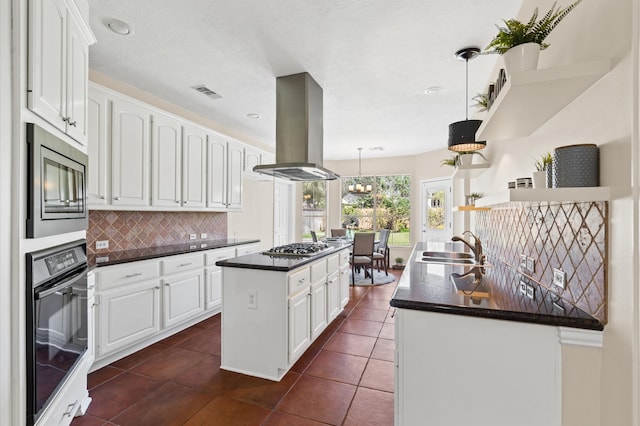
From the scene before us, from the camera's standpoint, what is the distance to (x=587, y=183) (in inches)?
46.9

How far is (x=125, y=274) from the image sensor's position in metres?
2.64

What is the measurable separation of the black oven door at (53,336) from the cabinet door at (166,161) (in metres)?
1.66

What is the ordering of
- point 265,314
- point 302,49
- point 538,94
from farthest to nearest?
point 302,49 < point 265,314 < point 538,94

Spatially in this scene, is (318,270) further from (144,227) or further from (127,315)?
(144,227)

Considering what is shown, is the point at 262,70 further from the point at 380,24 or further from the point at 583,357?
the point at 583,357

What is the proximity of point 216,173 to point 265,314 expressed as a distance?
2.36 m

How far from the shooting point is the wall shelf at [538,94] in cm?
113

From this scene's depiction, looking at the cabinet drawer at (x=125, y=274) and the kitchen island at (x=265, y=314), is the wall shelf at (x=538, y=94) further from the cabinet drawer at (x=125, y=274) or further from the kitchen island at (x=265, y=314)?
the cabinet drawer at (x=125, y=274)

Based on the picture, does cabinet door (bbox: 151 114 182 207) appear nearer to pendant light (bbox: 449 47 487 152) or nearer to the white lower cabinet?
the white lower cabinet

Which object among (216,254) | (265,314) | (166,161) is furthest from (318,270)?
(166,161)

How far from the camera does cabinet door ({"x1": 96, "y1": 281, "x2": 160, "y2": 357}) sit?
248 cm

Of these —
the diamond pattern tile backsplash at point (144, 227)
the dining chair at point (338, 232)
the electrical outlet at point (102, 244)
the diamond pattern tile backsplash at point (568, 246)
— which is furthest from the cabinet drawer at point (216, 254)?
the dining chair at point (338, 232)

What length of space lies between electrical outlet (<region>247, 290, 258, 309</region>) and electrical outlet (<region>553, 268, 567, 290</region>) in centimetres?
191
